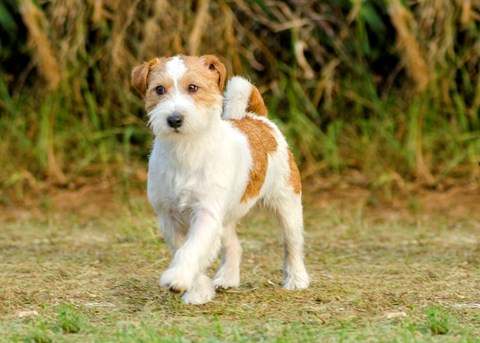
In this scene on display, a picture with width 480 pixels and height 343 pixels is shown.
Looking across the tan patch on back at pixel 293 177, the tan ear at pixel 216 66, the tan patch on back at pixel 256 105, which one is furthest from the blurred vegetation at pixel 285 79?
the tan ear at pixel 216 66

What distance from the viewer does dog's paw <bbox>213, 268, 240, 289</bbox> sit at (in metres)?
5.55

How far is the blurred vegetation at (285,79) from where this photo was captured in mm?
9000

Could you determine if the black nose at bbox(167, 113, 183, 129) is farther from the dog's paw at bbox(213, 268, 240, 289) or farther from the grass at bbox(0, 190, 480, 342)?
the dog's paw at bbox(213, 268, 240, 289)

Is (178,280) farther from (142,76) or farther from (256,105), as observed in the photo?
(256,105)

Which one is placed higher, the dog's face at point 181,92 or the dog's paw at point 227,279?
the dog's face at point 181,92

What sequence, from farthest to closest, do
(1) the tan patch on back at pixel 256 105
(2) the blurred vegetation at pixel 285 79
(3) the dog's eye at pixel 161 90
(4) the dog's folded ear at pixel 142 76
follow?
(2) the blurred vegetation at pixel 285 79
(1) the tan patch on back at pixel 256 105
(4) the dog's folded ear at pixel 142 76
(3) the dog's eye at pixel 161 90

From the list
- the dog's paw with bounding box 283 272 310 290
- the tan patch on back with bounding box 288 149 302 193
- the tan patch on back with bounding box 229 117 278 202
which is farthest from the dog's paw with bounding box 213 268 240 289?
the tan patch on back with bounding box 288 149 302 193

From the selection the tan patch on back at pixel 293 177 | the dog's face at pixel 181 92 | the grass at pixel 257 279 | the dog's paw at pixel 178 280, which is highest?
the dog's face at pixel 181 92

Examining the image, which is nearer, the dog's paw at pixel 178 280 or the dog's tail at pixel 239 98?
the dog's paw at pixel 178 280

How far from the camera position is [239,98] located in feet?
19.3

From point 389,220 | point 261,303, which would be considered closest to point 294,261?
point 261,303

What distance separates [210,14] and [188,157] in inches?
172

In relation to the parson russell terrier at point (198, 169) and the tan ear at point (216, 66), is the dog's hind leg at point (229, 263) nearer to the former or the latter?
the parson russell terrier at point (198, 169)

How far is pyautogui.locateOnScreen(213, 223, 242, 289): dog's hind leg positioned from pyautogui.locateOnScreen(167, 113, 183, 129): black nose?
1.06 meters
